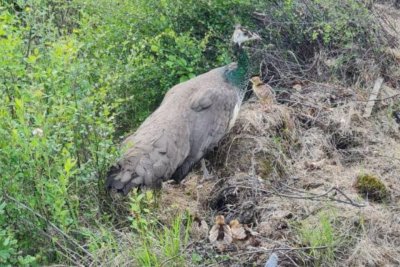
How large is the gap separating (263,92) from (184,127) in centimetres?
127

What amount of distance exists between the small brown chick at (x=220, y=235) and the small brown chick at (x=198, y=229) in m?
0.08

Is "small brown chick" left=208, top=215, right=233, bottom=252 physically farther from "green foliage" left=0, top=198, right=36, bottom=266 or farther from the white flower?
the white flower

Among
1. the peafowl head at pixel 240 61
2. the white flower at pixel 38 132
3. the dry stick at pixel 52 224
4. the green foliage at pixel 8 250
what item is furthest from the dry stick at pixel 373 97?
A: the green foliage at pixel 8 250

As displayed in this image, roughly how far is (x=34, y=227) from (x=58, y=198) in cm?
27

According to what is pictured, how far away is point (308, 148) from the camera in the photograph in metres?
5.52

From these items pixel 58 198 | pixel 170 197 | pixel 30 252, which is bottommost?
pixel 170 197

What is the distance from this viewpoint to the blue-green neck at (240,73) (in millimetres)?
5645

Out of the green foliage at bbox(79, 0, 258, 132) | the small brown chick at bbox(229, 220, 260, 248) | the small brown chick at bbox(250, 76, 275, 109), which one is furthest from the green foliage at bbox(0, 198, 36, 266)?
the small brown chick at bbox(250, 76, 275, 109)

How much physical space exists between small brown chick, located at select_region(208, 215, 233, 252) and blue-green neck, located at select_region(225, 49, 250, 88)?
162cm

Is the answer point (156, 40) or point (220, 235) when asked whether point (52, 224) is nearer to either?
point (220, 235)

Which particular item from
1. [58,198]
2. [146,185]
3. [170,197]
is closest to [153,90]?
[170,197]

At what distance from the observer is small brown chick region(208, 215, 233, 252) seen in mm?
4105

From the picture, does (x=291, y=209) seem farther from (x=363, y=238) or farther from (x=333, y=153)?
(x=333, y=153)

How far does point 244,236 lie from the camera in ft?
13.7
